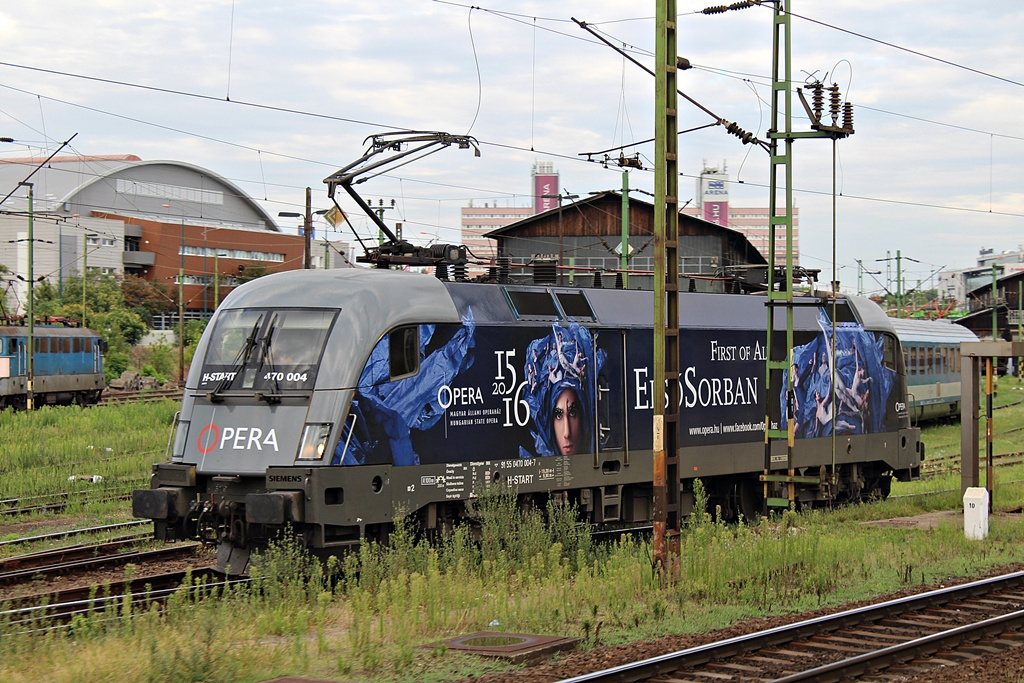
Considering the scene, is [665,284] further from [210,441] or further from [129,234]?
[129,234]

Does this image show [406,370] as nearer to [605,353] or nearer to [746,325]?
[605,353]

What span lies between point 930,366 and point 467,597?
31117 millimetres

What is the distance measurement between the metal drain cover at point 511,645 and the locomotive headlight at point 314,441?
3135 millimetres

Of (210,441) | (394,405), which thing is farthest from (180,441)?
(394,405)

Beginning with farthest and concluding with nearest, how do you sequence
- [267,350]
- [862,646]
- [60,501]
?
[60,501] → [267,350] → [862,646]

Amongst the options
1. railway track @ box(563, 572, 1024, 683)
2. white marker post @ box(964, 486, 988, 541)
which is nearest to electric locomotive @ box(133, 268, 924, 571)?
white marker post @ box(964, 486, 988, 541)

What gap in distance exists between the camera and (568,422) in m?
14.9

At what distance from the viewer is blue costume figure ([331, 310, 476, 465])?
40.5ft

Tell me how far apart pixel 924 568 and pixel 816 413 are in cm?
577

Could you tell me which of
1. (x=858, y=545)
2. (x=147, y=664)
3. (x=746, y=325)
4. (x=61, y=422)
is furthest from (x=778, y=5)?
(x=61, y=422)

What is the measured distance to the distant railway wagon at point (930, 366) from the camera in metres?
36.1

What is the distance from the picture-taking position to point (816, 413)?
62.1 feet

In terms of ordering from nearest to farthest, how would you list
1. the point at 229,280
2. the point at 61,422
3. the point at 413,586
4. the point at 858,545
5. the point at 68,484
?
the point at 413,586 < the point at 858,545 < the point at 68,484 < the point at 61,422 < the point at 229,280

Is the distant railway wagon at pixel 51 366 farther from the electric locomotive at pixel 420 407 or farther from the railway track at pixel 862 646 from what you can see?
the railway track at pixel 862 646
